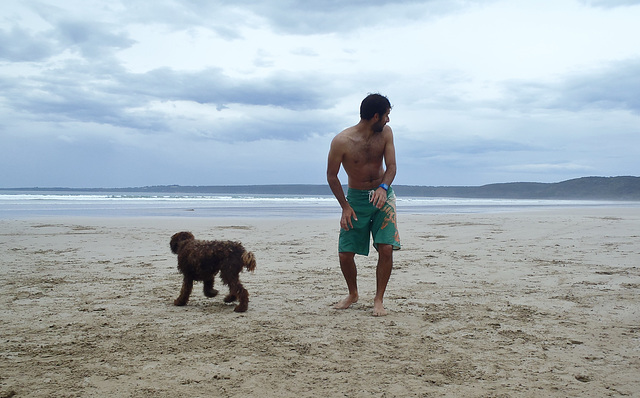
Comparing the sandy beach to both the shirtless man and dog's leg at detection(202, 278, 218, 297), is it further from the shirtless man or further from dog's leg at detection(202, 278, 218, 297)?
the shirtless man

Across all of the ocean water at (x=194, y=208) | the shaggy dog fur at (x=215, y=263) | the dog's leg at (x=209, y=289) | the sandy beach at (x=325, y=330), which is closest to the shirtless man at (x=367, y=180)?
the sandy beach at (x=325, y=330)

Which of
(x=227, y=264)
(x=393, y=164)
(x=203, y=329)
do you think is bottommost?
(x=203, y=329)

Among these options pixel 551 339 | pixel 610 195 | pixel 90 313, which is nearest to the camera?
pixel 551 339

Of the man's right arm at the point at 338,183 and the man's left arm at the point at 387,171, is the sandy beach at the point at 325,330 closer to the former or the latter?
the man's right arm at the point at 338,183

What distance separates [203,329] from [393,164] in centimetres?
221

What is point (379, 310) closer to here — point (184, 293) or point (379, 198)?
point (379, 198)

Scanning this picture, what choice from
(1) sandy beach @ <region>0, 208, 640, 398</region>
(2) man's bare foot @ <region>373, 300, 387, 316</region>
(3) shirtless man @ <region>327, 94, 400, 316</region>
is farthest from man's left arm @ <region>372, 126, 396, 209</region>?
(1) sandy beach @ <region>0, 208, 640, 398</region>

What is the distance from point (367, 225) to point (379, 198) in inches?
16.3

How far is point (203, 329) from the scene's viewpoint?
154 inches

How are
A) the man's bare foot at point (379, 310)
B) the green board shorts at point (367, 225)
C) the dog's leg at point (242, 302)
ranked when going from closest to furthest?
the man's bare foot at point (379, 310) < the dog's leg at point (242, 302) < the green board shorts at point (367, 225)

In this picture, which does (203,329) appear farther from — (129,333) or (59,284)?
(59,284)

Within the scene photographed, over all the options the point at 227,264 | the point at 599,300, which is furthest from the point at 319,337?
the point at 599,300

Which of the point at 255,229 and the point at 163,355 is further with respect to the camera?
the point at 255,229

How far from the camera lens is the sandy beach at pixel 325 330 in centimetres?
281
